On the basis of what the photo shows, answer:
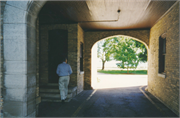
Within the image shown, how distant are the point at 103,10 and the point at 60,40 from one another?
3372mm

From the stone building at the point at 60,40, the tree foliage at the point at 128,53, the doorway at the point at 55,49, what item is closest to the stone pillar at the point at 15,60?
the stone building at the point at 60,40

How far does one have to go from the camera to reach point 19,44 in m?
4.03

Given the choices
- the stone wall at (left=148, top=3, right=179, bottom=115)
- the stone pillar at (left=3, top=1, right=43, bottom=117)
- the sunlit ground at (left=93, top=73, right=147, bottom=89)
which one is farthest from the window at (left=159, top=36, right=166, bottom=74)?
the stone pillar at (left=3, top=1, right=43, bottom=117)

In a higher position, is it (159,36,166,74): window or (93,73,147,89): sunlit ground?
(159,36,166,74): window

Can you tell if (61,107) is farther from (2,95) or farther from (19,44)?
(19,44)

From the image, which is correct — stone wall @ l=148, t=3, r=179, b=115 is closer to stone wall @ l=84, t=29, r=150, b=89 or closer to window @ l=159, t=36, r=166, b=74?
window @ l=159, t=36, r=166, b=74

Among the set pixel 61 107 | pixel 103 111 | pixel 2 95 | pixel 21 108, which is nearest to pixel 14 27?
pixel 2 95

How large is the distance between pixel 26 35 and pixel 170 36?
5.60 m

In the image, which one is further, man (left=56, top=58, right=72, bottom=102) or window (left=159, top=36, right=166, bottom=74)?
window (left=159, top=36, right=166, bottom=74)

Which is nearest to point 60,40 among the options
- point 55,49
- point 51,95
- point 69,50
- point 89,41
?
point 55,49

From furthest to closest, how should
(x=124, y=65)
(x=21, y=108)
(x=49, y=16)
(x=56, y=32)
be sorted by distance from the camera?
(x=124, y=65) → (x=56, y=32) → (x=49, y=16) → (x=21, y=108)

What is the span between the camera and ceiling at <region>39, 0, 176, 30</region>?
5.70m

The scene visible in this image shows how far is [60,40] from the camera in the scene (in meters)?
8.69

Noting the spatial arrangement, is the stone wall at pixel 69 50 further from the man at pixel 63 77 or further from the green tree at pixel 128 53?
the green tree at pixel 128 53
